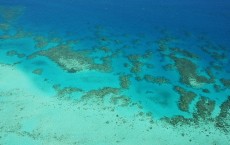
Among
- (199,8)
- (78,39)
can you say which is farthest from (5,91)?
(199,8)

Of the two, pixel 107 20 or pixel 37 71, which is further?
pixel 107 20

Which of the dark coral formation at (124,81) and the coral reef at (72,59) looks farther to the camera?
A: the coral reef at (72,59)

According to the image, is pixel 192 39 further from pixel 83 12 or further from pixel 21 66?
pixel 21 66

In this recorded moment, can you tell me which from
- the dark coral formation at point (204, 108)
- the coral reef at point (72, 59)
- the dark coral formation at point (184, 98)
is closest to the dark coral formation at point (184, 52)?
the dark coral formation at point (184, 98)

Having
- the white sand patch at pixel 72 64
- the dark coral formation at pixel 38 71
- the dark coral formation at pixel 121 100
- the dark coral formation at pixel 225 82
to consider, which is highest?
the dark coral formation at pixel 225 82

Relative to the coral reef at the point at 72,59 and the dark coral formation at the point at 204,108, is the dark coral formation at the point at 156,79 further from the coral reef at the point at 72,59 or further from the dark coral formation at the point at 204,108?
the coral reef at the point at 72,59

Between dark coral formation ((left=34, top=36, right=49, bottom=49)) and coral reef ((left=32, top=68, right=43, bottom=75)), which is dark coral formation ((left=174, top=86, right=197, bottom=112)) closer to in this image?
coral reef ((left=32, top=68, right=43, bottom=75))
